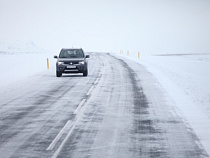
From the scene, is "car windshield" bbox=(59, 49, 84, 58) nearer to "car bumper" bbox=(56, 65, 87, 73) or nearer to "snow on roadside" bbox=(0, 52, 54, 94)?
"car bumper" bbox=(56, 65, 87, 73)

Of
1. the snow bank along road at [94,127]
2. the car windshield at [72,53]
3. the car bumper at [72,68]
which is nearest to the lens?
the snow bank along road at [94,127]

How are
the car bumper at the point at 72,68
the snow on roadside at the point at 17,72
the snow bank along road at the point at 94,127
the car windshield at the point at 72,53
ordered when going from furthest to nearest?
1. the car windshield at the point at 72,53
2. the car bumper at the point at 72,68
3. the snow on roadside at the point at 17,72
4. the snow bank along road at the point at 94,127

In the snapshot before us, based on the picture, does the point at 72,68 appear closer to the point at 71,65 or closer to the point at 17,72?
the point at 71,65

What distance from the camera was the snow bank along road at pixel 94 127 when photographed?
645cm

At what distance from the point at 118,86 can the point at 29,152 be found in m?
9.81

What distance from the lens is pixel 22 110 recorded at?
10.5 metres

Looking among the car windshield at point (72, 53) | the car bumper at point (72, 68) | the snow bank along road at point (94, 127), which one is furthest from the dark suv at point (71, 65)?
the snow bank along road at point (94, 127)

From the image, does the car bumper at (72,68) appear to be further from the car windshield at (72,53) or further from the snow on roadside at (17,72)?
the snow on roadside at (17,72)

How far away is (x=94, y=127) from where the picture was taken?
820 cm

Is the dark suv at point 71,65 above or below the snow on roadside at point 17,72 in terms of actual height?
above

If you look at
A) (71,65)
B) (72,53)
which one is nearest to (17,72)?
(72,53)

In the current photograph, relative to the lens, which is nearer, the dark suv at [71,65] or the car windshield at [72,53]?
the dark suv at [71,65]

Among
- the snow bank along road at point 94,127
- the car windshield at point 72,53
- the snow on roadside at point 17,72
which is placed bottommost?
the snow on roadside at point 17,72

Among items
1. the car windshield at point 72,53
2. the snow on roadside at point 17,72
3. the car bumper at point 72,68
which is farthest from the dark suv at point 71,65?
the snow on roadside at point 17,72
